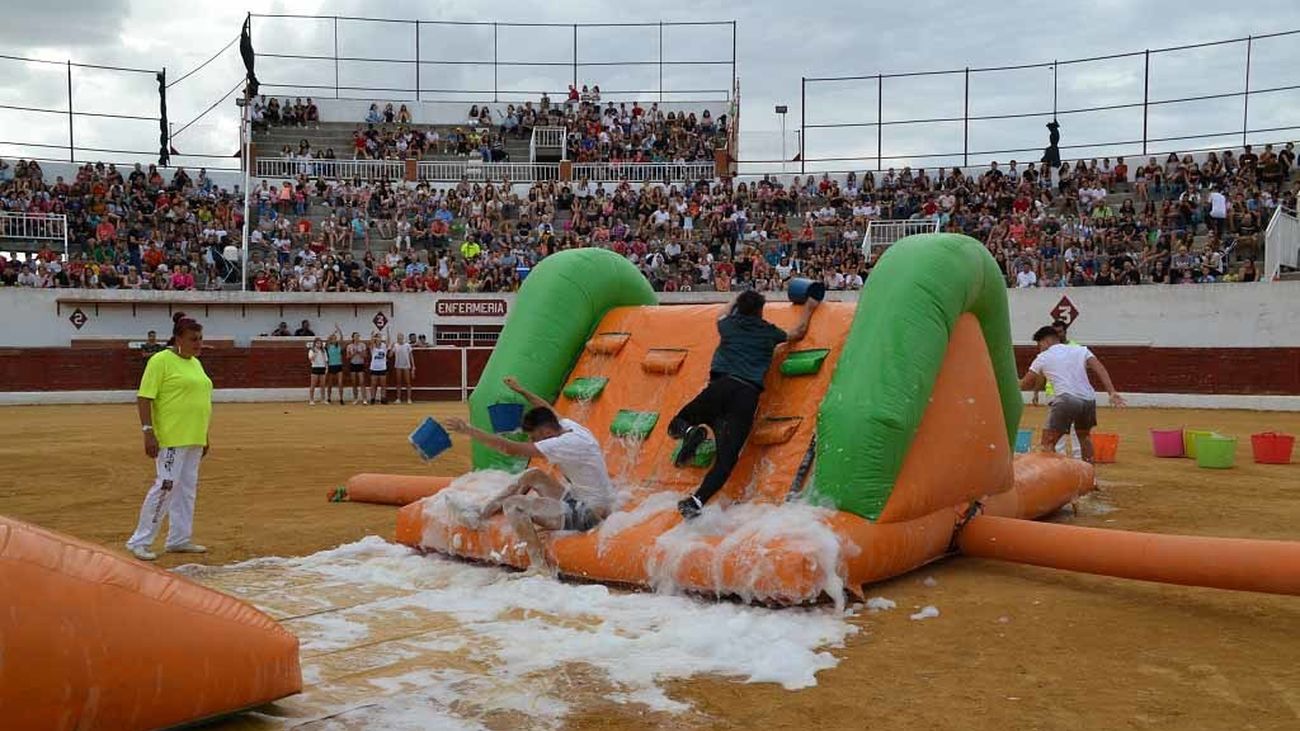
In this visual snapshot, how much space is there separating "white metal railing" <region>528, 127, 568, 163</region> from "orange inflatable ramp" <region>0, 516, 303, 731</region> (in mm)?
32869

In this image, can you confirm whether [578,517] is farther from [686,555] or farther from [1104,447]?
[1104,447]

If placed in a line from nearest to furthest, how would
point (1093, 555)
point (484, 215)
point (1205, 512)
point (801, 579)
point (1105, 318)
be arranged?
point (801, 579) < point (1093, 555) < point (1205, 512) < point (1105, 318) < point (484, 215)

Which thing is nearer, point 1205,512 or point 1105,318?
point 1205,512

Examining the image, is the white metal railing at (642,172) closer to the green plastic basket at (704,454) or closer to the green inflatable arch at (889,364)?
the green plastic basket at (704,454)

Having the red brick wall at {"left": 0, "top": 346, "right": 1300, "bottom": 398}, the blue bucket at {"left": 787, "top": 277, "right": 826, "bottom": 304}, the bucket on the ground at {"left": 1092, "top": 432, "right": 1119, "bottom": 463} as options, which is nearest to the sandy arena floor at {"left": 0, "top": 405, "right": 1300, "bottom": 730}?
the bucket on the ground at {"left": 1092, "top": 432, "right": 1119, "bottom": 463}

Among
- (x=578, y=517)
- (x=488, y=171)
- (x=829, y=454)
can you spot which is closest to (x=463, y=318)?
(x=488, y=171)

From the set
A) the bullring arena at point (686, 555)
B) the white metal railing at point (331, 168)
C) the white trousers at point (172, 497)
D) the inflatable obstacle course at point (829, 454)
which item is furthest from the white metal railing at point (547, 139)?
the white trousers at point (172, 497)

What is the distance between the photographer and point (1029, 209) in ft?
90.3

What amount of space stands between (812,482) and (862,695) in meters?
2.14

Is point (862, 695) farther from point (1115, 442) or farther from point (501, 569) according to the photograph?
point (1115, 442)

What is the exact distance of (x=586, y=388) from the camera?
815 centimetres

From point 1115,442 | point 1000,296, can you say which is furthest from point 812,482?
point 1115,442

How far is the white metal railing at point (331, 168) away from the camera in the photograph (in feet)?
109

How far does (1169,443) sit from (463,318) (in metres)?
19.0
